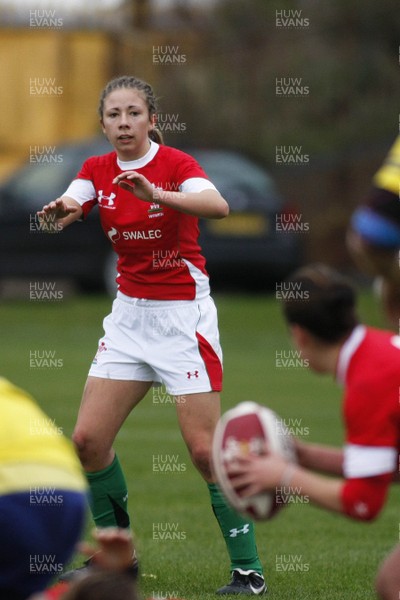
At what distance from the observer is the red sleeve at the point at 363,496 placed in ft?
13.5

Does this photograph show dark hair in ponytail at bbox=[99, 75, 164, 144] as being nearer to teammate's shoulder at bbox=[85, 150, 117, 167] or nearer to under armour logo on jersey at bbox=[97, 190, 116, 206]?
teammate's shoulder at bbox=[85, 150, 117, 167]

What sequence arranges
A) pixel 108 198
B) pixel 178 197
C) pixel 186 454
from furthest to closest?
pixel 186 454
pixel 108 198
pixel 178 197

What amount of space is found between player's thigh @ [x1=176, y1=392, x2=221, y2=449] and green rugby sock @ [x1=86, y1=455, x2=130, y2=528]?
1.43 ft

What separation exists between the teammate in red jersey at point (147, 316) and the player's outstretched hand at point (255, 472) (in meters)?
1.88

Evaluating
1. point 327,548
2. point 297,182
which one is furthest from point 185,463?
point 297,182

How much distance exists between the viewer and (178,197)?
18.8 ft

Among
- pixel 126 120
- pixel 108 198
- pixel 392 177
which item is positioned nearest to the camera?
pixel 392 177

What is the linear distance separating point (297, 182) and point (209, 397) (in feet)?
55.2

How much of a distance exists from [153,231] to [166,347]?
525mm

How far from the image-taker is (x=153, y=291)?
20.8 ft

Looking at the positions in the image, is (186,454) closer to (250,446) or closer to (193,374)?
(193,374)
